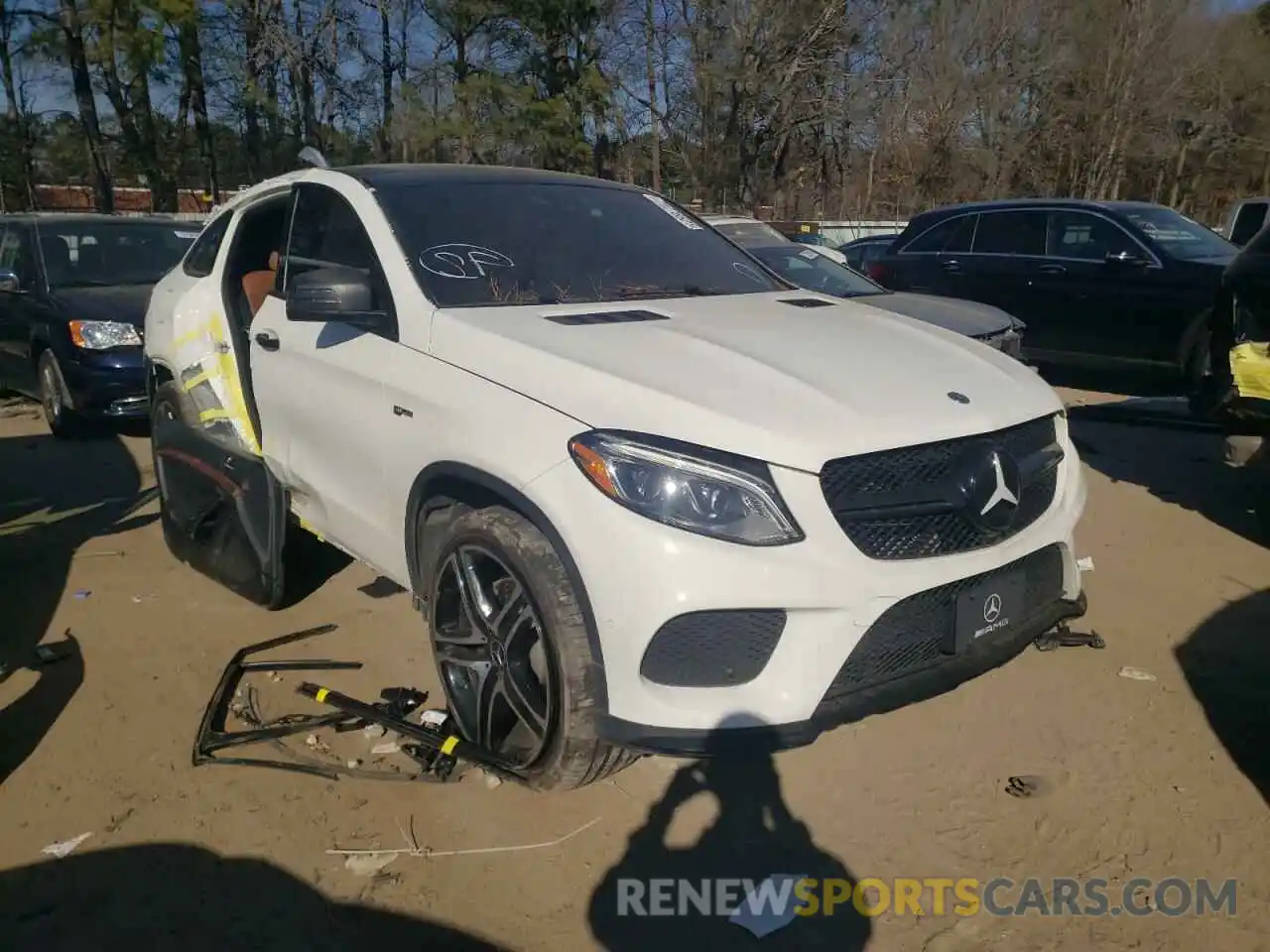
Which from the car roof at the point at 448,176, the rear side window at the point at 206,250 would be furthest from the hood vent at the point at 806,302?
the rear side window at the point at 206,250

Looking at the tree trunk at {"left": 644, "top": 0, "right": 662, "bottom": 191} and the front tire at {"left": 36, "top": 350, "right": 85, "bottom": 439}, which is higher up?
the tree trunk at {"left": 644, "top": 0, "right": 662, "bottom": 191}

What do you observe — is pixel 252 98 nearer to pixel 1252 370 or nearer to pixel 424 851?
pixel 1252 370

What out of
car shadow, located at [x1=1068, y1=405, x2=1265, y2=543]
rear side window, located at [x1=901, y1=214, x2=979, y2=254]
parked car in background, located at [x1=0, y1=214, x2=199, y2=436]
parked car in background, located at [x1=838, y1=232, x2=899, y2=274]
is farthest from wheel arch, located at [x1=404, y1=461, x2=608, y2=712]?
parked car in background, located at [x1=838, y1=232, x2=899, y2=274]

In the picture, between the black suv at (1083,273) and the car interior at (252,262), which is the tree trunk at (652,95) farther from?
the car interior at (252,262)

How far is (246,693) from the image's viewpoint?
363 cm

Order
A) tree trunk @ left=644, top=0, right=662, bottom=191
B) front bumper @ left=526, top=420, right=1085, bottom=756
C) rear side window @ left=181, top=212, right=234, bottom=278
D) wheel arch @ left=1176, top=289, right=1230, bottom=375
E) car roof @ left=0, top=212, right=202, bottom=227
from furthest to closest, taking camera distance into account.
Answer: tree trunk @ left=644, top=0, right=662, bottom=191 < car roof @ left=0, top=212, right=202, bottom=227 < wheel arch @ left=1176, top=289, right=1230, bottom=375 < rear side window @ left=181, top=212, right=234, bottom=278 < front bumper @ left=526, top=420, right=1085, bottom=756

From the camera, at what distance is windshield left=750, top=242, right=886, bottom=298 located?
822 centimetres

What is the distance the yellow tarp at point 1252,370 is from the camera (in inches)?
175

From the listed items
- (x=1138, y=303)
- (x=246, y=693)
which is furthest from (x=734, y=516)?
(x=1138, y=303)

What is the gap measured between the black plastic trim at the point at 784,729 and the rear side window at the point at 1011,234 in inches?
303

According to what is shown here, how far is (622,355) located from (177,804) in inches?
73.9

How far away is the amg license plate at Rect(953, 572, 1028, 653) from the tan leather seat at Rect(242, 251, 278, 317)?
3.22 m

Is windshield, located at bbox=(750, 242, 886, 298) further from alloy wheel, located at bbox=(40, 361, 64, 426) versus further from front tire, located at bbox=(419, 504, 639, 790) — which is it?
front tire, located at bbox=(419, 504, 639, 790)

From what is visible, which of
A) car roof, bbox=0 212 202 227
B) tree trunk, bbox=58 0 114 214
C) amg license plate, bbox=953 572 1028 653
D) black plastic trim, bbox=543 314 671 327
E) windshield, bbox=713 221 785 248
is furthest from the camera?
tree trunk, bbox=58 0 114 214
